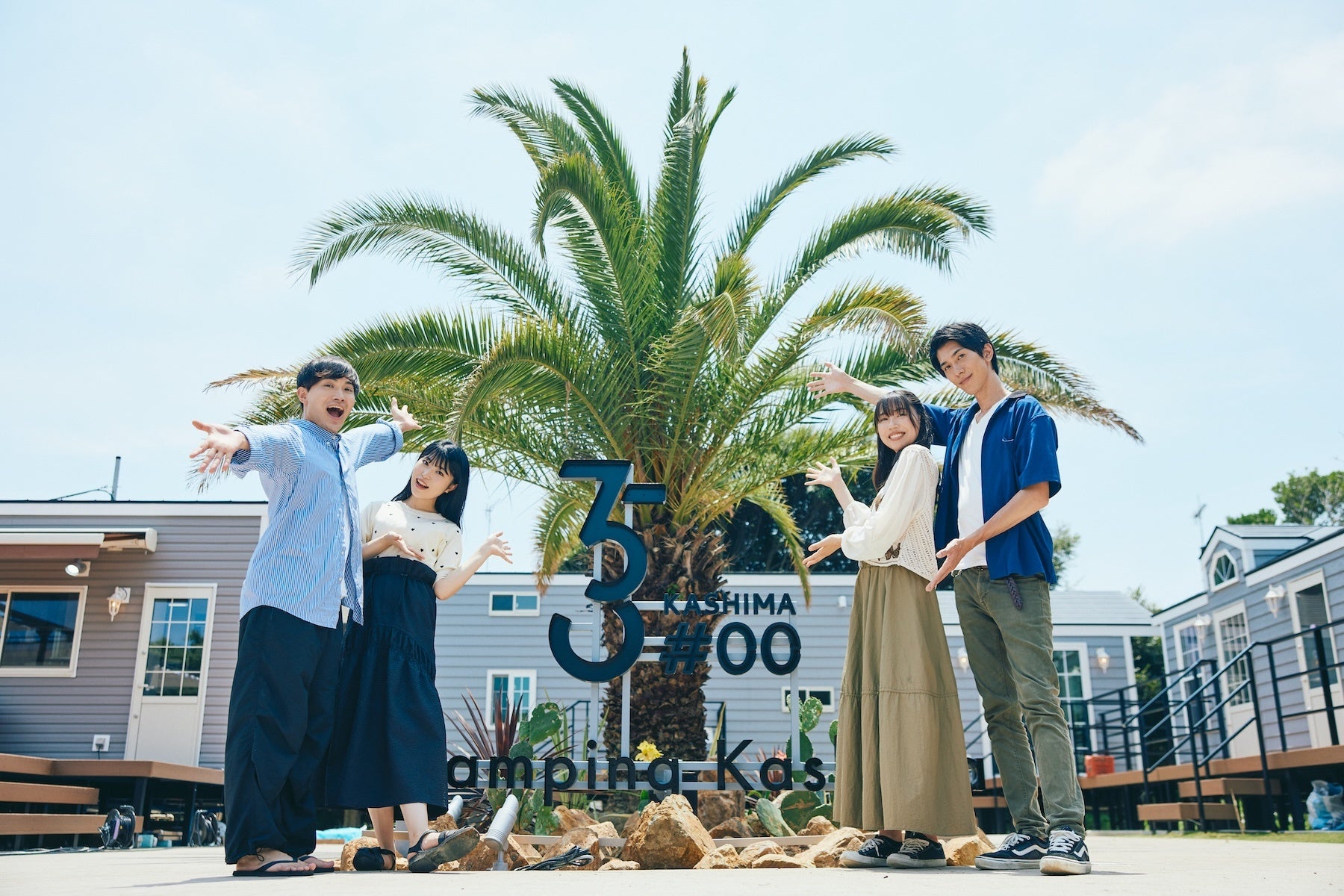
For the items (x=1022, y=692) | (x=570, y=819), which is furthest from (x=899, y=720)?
(x=570, y=819)

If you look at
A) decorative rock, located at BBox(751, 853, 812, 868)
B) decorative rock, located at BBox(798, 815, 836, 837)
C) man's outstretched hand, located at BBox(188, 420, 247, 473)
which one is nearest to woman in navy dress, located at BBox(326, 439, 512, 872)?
man's outstretched hand, located at BBox(188, 420, 247, 473)

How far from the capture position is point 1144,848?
489 cm

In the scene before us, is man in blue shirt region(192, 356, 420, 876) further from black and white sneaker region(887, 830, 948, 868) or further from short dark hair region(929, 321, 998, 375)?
short dark hair region(929, 321, 998, 375)

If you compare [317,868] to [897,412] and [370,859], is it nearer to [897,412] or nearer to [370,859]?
[370,859]

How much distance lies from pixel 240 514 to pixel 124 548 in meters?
1.53

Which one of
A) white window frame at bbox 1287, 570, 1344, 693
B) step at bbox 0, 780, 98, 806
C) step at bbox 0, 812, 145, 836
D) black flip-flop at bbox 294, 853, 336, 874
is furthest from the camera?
white window frame at bbox 1287, 570, 1344, 693

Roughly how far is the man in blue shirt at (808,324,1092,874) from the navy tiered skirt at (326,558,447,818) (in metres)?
2.00

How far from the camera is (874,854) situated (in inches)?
139

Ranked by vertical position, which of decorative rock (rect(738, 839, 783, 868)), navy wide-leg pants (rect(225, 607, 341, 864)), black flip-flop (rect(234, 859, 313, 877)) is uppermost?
navy wide-leg pants (rect(225, 607, 341, 864))

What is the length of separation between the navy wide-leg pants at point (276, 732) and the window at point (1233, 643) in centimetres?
1554

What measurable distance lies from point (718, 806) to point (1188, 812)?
4026 millimetres

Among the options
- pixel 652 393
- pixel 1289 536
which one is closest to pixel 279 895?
pixel 652 393

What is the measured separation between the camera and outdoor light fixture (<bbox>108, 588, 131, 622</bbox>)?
1315cm

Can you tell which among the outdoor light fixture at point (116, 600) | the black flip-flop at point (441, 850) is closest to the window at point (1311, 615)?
the black flip-flop at point (441, 850)
